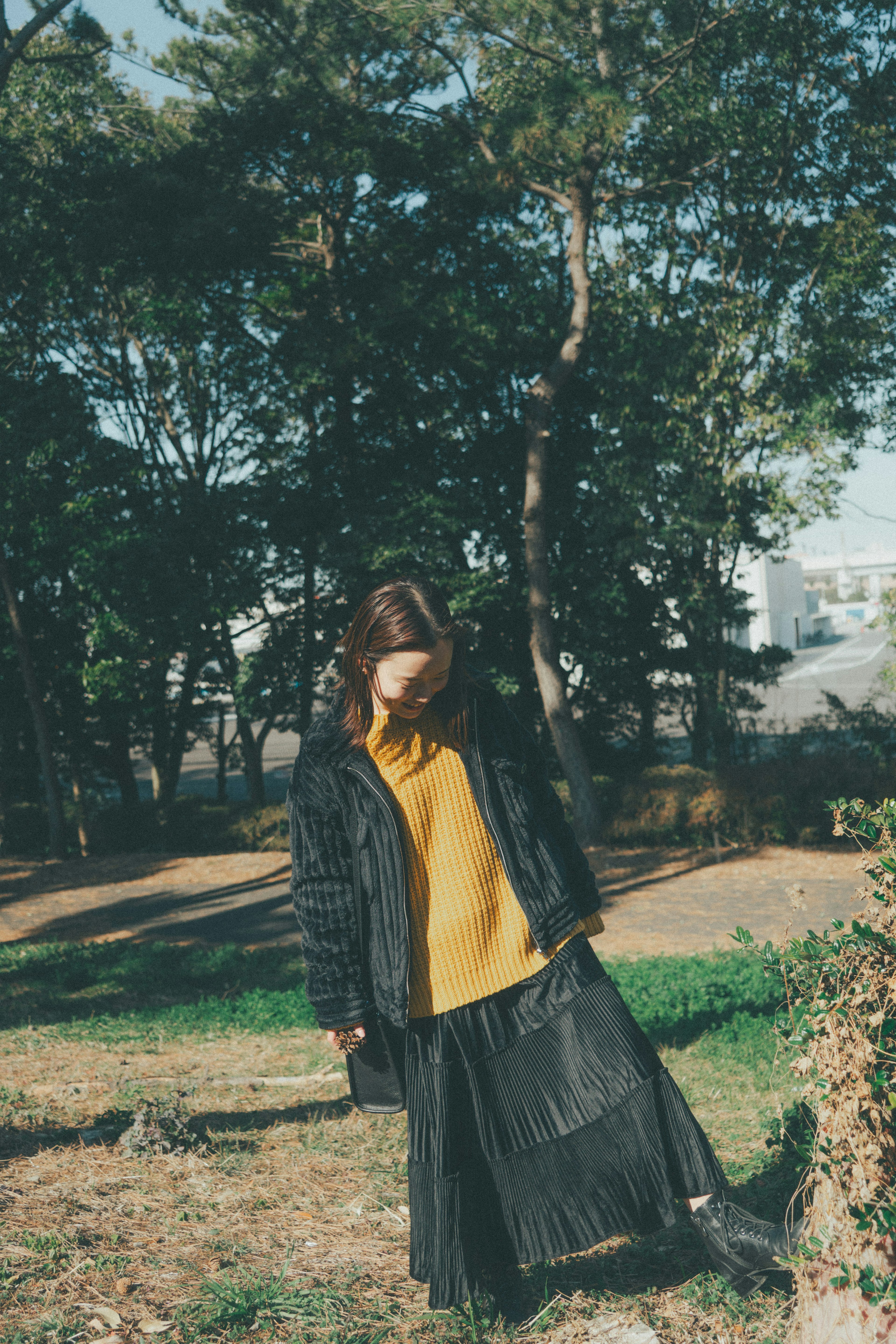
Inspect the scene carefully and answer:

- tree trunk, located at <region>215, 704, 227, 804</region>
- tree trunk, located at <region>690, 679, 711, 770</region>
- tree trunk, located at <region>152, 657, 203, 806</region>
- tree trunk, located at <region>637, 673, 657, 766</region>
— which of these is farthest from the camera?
tree trunk, located at <region>215, 704, 227, 804</region>

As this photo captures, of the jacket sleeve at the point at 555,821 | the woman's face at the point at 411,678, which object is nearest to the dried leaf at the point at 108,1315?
the jacket sleeve at the point at 555,821

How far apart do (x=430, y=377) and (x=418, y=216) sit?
6.84 ft

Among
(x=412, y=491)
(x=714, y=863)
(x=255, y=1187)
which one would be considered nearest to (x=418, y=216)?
(x=412, y=491)

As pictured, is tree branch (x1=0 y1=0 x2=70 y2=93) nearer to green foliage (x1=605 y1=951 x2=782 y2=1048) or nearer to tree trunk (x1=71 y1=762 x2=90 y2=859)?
green foliage (x1=605 y1=951 x2=782 y2=1048)

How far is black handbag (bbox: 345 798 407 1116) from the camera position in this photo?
8.26ft

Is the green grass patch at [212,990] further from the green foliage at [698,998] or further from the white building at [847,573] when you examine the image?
the white building at [847,573]

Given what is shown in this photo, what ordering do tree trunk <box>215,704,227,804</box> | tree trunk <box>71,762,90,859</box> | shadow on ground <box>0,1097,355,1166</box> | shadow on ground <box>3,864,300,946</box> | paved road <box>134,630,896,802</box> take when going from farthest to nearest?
paved road <box>134,630,896,802</box> → tree trunk <box>215,704,227,804</box> → tree trunk <box>71,762,90,859</box> → shadow on ground <box>3,864,300,946</box> → shadow on ground <box>0,1097,355,1166</box>

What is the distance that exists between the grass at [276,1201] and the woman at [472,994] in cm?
22

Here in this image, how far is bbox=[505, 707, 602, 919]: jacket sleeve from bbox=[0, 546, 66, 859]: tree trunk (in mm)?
13259

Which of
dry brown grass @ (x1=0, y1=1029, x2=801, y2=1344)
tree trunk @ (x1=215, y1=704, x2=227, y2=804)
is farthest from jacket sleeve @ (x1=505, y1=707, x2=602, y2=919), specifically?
tree trunk @ (x1=215, y1=704, x2=227, y2=804)

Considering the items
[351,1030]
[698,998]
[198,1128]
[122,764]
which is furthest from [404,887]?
[122,764]

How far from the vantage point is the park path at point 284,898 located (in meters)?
9.12

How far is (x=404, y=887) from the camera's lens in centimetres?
246

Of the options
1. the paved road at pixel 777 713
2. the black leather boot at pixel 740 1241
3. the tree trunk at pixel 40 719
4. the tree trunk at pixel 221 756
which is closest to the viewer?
the black leather boot at pixel 740 1241
